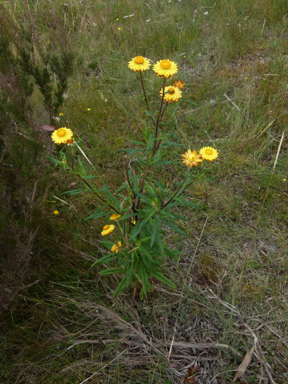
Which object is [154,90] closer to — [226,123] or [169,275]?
[226,123]

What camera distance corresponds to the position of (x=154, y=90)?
339cm

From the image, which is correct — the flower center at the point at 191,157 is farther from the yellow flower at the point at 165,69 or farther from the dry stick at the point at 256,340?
the dry stick at the point at 256,340

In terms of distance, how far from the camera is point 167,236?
2.20 m

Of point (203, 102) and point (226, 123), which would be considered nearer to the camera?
point (226, 123)

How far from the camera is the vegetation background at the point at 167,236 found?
1.55 m

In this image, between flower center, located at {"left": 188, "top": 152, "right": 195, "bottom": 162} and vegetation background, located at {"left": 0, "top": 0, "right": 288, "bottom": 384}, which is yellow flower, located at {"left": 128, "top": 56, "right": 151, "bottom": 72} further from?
vegetation background, located at {"left": 0, "top": 0, "right": 288, "bottom": 384}

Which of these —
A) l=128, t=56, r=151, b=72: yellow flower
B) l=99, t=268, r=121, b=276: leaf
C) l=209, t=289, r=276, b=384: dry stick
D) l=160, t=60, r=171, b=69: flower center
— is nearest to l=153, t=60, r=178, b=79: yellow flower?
l=160, t=60, r=171, b=69: flower center

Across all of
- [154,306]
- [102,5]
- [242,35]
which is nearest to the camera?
[154,306]

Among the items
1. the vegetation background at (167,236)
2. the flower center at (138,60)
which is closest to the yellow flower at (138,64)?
the flower center at (138,60)

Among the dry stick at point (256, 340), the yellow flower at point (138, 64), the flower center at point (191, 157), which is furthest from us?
the yellow flower at point (138, 64)

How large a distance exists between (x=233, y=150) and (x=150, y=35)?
8.27 feet

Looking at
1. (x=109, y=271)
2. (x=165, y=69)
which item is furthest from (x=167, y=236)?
(x=165, y=69)

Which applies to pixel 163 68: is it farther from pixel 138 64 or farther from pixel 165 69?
pixel 138 64

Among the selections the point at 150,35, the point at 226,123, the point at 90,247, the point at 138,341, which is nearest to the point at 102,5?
the point at 150,35
